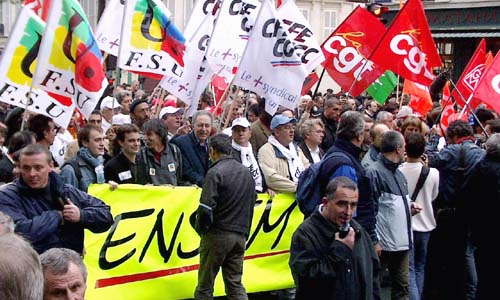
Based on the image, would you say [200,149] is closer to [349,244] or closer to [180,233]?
[180,233]

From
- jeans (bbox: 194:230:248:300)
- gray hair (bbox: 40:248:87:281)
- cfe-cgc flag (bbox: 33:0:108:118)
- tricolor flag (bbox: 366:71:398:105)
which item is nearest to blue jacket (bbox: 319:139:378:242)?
jeans (bbox: 194:230:248:300)

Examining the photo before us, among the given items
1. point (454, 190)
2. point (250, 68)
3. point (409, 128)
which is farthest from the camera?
point (409, 128)

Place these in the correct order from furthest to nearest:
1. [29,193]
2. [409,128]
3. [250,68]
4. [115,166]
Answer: [409,128]
[250,68]
[115,166]
[29,193]

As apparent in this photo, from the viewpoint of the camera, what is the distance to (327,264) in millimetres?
4582

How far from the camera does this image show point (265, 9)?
898cm

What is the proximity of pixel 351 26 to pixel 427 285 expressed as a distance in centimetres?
487

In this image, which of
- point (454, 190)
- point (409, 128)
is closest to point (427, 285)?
point (454, 190)

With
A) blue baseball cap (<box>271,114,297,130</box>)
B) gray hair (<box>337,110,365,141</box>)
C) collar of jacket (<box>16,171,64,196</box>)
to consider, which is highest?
gray hair (<box>337,110,365,141</box>)

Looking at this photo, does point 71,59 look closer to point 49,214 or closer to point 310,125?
point 310,125

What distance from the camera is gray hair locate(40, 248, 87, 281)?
339 cm

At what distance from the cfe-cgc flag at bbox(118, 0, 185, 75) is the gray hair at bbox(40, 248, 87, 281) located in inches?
234

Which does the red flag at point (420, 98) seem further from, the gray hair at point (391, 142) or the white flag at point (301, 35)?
the gray hair at point (391, 142)

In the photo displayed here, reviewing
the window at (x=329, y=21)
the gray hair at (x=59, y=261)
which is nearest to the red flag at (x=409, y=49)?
the gray hair at (x=59, y=261)

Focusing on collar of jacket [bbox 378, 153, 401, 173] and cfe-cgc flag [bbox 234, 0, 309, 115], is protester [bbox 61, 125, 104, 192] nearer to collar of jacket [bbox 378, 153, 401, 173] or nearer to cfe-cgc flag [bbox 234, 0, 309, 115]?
cfe-cgc flag [bbox 234, 0, 309, 115]
